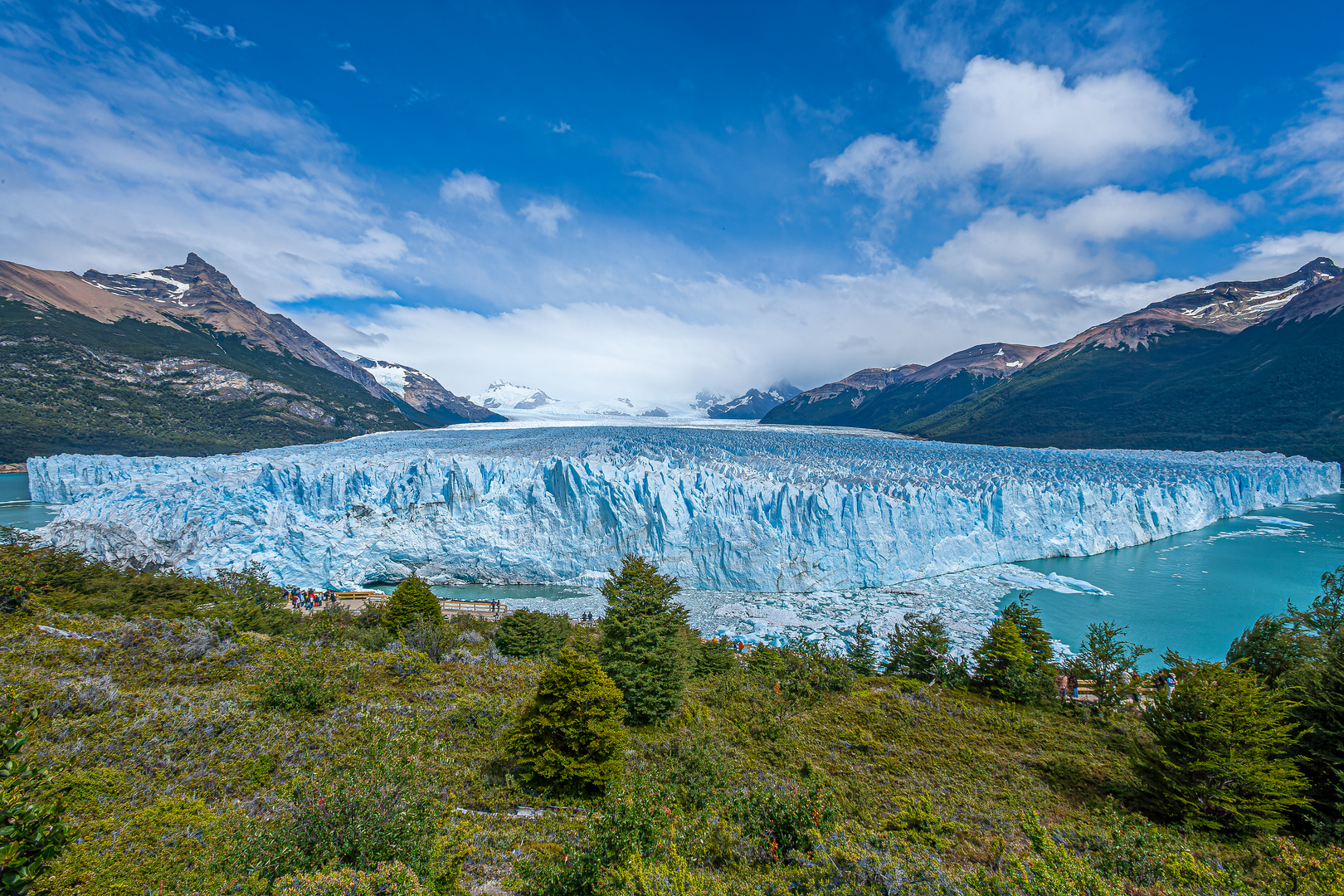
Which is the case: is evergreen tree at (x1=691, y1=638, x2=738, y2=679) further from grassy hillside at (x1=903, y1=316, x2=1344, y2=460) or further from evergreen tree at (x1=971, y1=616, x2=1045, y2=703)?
grassy hillside at (x1=903, y1=316, x2=1344, y2=460)

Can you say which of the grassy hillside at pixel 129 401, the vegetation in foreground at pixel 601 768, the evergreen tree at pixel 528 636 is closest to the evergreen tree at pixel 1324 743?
the vegetation in foreground at pixel 601 768

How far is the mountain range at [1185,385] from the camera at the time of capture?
54.9 meters

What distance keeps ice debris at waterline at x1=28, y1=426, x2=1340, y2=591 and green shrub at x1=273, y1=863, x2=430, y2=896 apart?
65.1 feet

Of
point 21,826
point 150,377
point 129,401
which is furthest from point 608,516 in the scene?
point 150,377

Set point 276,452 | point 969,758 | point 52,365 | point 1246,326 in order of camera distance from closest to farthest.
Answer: point 969,758 < point 276,452 < point 52,365 < point 1246,326

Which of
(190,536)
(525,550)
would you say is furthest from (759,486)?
(190,536)

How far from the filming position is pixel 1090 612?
19922 millimetres

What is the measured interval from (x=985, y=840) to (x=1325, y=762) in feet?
16.3

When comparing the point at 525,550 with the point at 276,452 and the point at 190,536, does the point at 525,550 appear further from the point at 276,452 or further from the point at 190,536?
the point at 276,452

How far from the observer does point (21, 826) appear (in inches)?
98.0

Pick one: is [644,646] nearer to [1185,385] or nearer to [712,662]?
[712,662]

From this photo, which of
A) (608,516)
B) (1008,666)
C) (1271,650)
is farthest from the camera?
(608,516)

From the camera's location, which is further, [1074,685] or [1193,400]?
[1193,400]

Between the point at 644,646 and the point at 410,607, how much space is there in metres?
8.25
